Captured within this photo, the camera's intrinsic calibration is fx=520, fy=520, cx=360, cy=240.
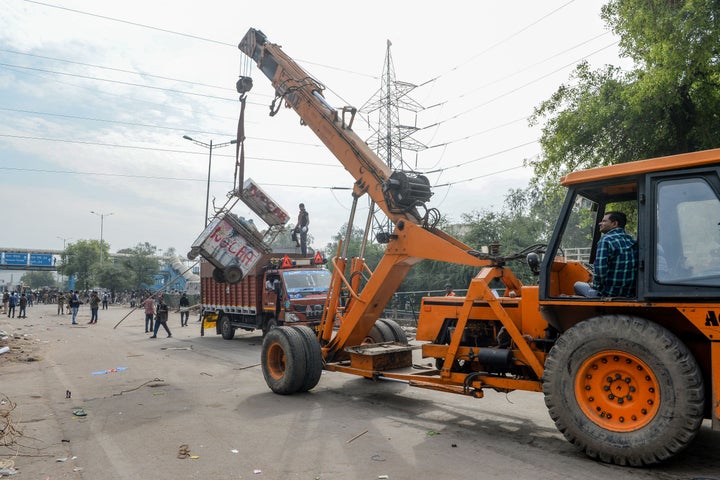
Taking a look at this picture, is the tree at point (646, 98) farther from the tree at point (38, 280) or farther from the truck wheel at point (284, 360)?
the tree at point (38, 280)

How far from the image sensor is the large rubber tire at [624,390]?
4391 millimetres

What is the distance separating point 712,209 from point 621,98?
936 centimetres

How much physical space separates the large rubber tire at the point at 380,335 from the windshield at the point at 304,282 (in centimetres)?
599

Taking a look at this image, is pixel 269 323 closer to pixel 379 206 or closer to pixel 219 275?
pixel 219 275

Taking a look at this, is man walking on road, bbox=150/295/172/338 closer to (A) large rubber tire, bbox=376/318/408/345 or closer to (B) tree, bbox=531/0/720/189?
(A) large rubber tire, bbox=376/318/408/345

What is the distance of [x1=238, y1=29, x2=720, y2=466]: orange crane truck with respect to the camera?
14.8ft

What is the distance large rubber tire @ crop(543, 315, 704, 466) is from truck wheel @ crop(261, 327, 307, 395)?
4086mm

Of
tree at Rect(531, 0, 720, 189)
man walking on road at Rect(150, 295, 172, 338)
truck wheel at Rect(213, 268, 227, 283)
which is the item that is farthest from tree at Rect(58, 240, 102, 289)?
tree at Rect(531, 0, 720, 189)

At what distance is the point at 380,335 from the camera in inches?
374

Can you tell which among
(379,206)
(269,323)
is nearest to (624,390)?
(379,206)

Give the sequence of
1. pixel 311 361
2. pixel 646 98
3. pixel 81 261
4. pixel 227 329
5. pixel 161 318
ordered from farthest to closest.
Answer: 1. pixel 81 261
2. pixel 161 318
3. pixel 227 329
4. pixel 646 98
5. pixel 311 361

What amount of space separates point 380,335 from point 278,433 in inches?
140

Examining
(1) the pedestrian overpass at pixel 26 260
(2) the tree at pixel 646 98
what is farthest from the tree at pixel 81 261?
(2) the tree at pixel 646 98

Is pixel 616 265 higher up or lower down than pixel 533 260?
lower down
